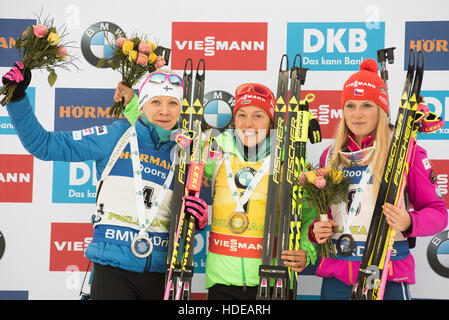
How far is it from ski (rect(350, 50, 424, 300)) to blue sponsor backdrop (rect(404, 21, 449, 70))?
3.39 ft

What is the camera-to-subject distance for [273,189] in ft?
10.1

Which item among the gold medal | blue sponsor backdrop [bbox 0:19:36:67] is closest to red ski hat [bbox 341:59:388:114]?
the gold medal

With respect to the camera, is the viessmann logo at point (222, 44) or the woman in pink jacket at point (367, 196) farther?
the viessmann logo at point (222, 44)

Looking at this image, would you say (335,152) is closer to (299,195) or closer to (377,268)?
(299,195)

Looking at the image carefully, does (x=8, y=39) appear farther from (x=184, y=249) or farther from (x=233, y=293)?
(x=233, y=293)

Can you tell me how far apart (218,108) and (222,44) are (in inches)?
20.7

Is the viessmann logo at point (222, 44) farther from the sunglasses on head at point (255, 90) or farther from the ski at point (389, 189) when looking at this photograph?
the ski at point (389, 189)

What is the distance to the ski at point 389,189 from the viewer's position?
9.07 ft

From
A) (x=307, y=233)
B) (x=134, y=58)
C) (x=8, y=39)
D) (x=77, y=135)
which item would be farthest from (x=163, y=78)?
(x=8, y=39)

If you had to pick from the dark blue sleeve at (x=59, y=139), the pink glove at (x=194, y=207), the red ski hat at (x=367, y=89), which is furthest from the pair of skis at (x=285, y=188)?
the dark blue sleeve at (x=59, y=139)

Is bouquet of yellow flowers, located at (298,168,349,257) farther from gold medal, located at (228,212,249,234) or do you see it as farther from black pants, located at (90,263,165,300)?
black pants, located at (90,263,165,300)

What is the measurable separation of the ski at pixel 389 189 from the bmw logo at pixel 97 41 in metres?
2.33
